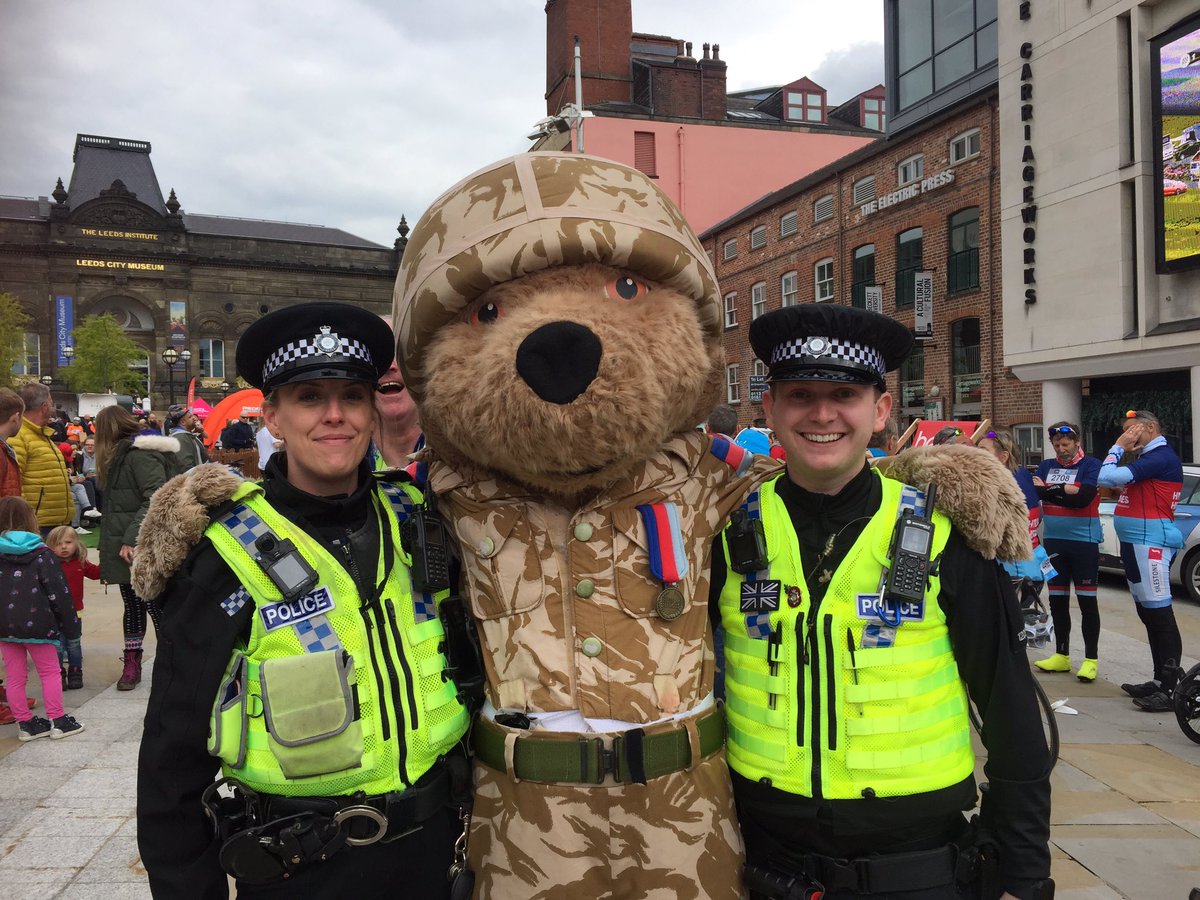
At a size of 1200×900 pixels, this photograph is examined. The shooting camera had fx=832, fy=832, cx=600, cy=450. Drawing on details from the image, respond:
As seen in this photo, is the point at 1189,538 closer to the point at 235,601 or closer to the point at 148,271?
the point at 235,601

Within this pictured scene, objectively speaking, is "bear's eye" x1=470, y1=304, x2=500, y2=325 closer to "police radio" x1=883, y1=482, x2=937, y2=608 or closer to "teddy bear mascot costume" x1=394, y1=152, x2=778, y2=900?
"teddy bear mascot costume" x1=394, y1=152, x2=778, y2=900

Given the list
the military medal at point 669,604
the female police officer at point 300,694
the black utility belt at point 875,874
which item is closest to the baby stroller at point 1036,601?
the black utility belt at point 875,874

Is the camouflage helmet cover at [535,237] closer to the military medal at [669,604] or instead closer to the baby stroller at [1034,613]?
the military medal at [669,604]

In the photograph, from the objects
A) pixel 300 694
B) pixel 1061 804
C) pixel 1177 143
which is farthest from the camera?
pixel 1177 143

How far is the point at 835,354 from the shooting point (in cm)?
220

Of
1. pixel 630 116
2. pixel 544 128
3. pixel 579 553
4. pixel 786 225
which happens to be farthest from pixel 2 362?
pixel 579 553

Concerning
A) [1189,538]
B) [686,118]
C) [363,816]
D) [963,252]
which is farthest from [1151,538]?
[686,118]

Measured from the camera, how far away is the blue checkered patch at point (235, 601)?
195cm

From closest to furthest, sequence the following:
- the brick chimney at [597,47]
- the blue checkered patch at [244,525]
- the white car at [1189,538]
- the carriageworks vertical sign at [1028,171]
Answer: the blue checkered patch at [244,525] → the white car at [1189,538] → the carriageworks vertical sign at [1028,171] → the brick chimney at [597,47]

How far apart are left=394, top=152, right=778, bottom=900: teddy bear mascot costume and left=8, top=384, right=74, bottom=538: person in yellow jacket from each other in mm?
5816

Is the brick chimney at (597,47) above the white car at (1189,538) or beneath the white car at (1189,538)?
above

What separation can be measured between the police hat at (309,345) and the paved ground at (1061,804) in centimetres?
259

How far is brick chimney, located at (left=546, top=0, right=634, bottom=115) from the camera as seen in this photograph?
3784cm

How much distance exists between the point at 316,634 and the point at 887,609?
1385 millimetres
